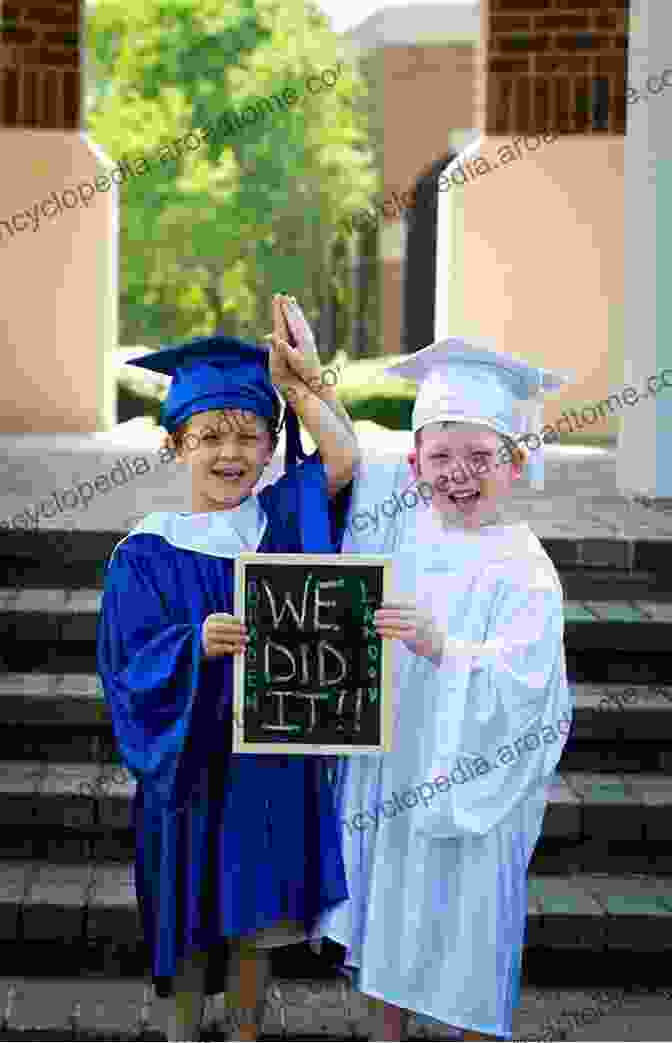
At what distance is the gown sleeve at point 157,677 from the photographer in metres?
3.62

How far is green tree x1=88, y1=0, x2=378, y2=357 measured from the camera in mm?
32375

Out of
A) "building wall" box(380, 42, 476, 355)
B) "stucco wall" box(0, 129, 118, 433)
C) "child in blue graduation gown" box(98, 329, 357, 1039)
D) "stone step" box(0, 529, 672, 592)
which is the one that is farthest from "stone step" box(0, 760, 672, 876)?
"building wall" box(380, 42, 476, 355)

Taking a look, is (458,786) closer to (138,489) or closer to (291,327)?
(291,327)

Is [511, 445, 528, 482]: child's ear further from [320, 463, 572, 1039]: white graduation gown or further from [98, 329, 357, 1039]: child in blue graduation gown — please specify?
[98, 329, 357, 1039]: child in blue graduation gown

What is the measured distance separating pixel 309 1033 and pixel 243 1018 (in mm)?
1157

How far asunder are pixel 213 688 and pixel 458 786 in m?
0.54

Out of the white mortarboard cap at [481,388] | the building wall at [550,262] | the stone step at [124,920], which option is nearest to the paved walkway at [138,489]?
the building wall at [550,262]

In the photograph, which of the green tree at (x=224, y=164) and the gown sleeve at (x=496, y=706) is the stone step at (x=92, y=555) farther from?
the green tree at (x=224, y=164)

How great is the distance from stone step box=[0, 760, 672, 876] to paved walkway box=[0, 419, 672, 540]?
3.51 feet

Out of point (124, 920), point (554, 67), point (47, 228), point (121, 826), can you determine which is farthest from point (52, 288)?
point (124, 920)

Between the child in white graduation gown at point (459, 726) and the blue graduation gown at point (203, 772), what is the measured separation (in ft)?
0.36

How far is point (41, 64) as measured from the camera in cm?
1267

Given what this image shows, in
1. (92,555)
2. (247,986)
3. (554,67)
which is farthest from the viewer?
(554,67)

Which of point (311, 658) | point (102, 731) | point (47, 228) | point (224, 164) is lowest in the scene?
point (102, 731)
